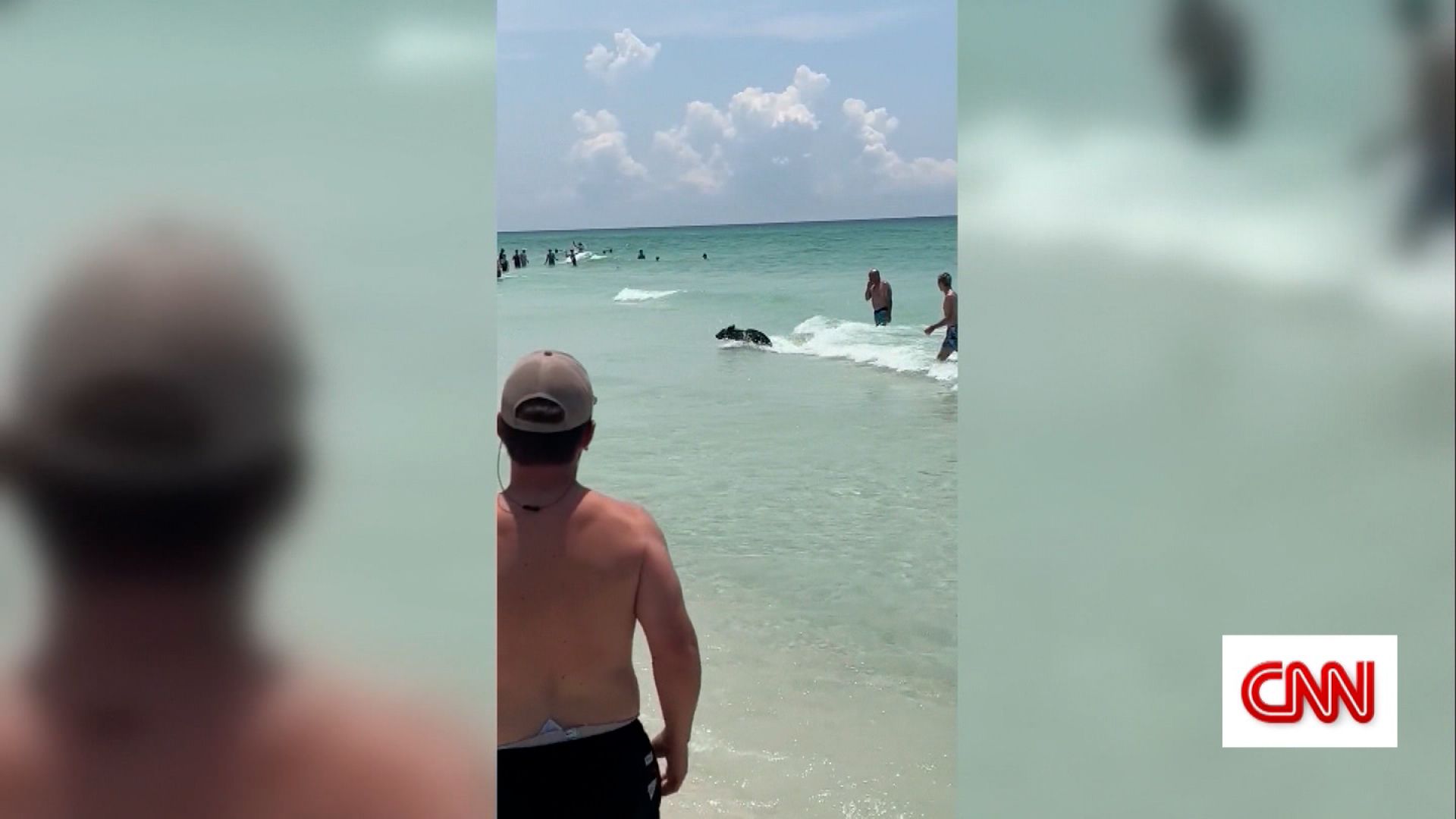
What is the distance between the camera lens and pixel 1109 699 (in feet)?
4.11

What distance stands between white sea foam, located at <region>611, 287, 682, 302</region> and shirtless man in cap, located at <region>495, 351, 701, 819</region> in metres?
12.9

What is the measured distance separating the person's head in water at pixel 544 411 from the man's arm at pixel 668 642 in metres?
0.14

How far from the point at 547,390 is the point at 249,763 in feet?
1.79

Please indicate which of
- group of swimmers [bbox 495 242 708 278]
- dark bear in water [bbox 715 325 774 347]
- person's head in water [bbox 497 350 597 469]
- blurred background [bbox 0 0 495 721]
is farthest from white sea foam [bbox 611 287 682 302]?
blurred background [bbox 0 0 495 721]

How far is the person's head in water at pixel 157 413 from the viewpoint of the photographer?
3.85 ft

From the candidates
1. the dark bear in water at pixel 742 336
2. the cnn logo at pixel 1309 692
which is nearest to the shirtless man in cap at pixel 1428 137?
the cnn logo at pixel 1309 692

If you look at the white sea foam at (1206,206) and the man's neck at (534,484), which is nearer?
the white sea foam at (1206,206)

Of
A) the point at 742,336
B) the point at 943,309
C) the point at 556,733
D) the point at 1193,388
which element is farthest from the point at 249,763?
the point at 943,309

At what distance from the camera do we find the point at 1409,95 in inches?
48.5

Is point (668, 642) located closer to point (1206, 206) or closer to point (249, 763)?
point (249, 763)

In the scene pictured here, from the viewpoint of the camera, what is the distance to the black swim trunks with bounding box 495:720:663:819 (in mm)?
1448

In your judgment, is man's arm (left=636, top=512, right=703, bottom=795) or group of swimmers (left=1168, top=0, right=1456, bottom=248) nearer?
group of swimmers (left=1168, top=0, right=1456, bottom=248)

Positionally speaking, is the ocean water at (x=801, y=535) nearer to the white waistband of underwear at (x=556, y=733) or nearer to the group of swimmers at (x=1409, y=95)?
the white waistband of underwear at (x=556, y=733)

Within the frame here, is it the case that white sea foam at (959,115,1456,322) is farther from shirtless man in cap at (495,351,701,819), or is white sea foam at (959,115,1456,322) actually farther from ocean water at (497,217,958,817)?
ocean water at (497,217,958,817)
